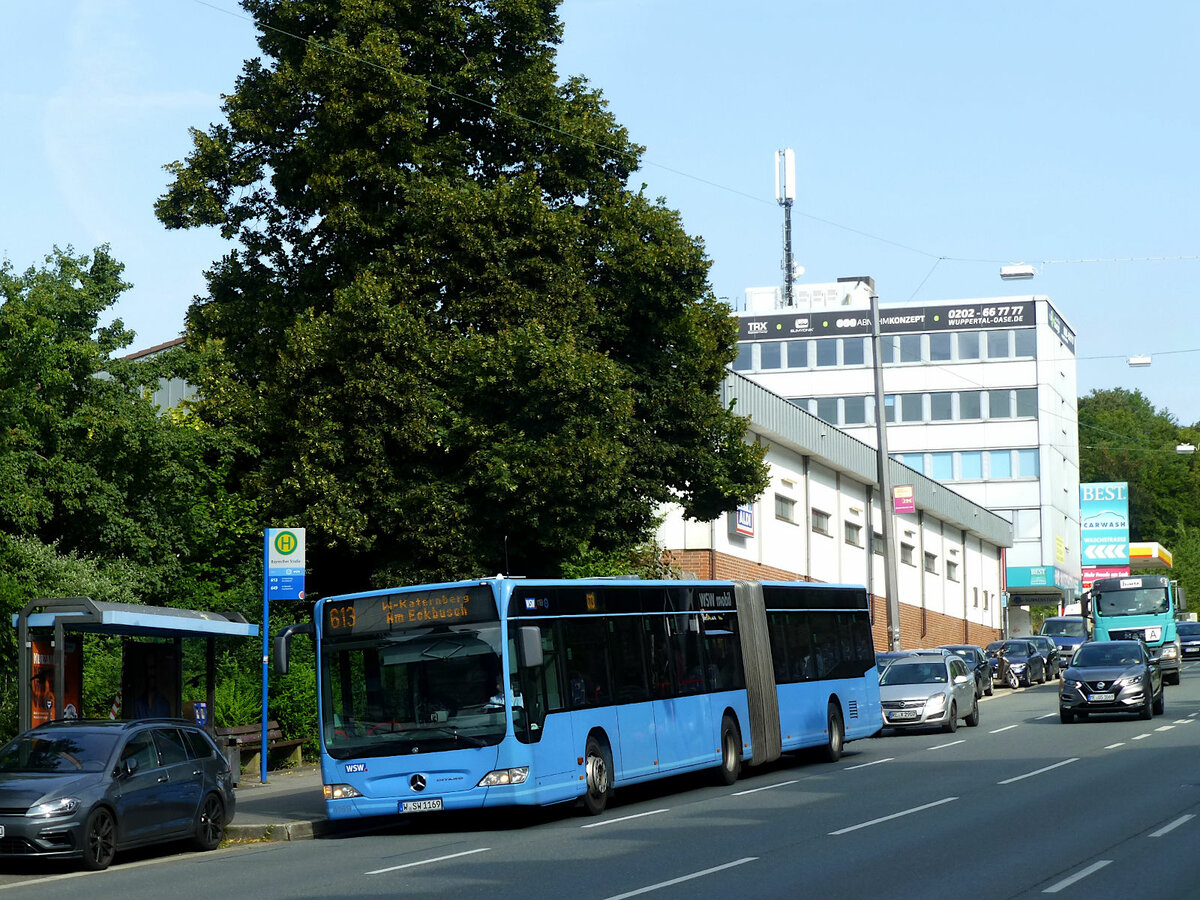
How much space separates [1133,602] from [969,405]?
1757 inches

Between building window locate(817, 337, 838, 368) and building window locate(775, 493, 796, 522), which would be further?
building window locate(817, 337, 838, 368)

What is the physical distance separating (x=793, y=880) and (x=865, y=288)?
93939mm

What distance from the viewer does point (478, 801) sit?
1728cm

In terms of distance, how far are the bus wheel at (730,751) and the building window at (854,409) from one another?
75.0 metres

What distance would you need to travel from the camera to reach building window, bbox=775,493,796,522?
166ft

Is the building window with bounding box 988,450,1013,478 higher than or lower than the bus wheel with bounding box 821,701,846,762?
higher

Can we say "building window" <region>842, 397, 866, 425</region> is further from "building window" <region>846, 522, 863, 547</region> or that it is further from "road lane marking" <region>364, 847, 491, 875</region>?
"road lane marking" <region>364, 847, 491, 875</region>

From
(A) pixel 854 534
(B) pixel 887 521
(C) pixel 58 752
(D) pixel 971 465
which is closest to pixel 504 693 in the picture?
(C) pixel 58 752

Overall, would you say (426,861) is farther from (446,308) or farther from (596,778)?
(446,308)

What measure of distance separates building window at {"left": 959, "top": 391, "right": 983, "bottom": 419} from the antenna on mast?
13.9 metres

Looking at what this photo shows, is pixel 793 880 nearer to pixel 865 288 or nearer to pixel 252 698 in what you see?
pixel 252 698

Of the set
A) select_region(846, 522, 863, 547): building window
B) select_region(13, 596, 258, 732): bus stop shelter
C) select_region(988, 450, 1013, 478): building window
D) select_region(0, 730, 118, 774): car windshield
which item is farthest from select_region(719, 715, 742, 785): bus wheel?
select_region(988, 450, 1013, 478): building window

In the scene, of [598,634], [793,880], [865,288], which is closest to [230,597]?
[598,634]

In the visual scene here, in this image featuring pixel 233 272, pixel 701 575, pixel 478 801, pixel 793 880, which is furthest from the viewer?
pixel 701 575
